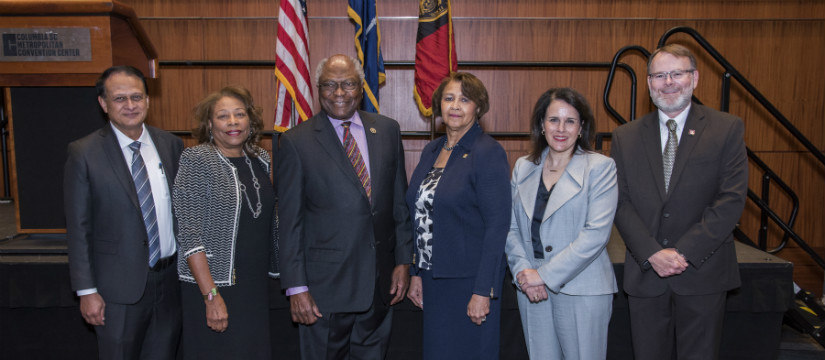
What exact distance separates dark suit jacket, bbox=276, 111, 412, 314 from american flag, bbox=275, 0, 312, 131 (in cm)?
182

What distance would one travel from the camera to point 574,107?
2059 millimetres

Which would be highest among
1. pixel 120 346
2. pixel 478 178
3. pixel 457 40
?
pixel 457 40

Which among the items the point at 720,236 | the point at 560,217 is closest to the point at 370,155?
the point at 560,217

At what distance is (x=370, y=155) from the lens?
85.0 inches

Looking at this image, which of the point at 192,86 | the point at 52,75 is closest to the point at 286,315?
the point at 52,75

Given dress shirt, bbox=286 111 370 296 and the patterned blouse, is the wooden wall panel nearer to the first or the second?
dress shirt, bbox=286 111 370 296

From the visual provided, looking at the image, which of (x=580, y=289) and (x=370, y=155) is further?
(x=370, y=155)

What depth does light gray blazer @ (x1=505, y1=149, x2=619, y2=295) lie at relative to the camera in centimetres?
200

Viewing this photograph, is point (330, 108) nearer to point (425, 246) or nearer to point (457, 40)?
point (425, 246)

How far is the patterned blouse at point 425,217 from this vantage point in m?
2.14

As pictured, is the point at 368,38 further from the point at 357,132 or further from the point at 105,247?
the point at 105,247

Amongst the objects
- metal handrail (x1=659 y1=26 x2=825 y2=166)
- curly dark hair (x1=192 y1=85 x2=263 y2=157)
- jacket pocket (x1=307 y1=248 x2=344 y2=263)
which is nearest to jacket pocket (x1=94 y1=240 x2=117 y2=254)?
curly dark hair (x1=192 y1=85 x2=263 y2=157)

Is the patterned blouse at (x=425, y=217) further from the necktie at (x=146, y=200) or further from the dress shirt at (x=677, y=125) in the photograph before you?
the necktie at (x=146, y=200)

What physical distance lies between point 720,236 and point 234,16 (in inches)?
167
